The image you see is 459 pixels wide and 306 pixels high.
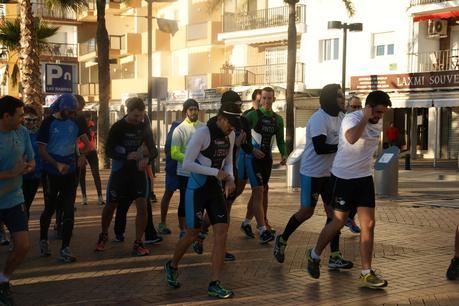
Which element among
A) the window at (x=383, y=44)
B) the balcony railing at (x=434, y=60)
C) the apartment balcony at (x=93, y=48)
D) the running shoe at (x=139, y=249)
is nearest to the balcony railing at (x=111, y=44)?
the apartment balcony at (x=93, y=48)

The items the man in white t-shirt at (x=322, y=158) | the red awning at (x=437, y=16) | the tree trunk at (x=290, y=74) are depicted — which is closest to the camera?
the man in white t-shirt at (x=322, y=158)

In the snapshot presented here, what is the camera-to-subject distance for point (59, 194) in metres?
7.65

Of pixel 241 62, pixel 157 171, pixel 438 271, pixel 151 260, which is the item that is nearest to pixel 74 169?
pixel 151 260

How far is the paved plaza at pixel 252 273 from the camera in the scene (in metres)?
5.94

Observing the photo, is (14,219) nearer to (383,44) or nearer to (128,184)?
(128,184)

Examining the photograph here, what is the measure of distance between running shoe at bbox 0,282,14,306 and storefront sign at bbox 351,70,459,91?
23.4 meters

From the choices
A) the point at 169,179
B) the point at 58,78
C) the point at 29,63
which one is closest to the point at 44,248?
the point at 169,179

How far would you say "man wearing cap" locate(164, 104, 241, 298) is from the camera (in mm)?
5875

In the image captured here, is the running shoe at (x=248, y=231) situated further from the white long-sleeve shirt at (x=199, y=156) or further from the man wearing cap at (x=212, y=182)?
the white long-sleeve shirt at (x=199, y=156)

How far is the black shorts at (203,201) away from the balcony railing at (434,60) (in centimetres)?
2433

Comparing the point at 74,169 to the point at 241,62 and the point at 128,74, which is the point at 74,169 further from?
the point at 128,74

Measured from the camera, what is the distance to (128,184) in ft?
25.7

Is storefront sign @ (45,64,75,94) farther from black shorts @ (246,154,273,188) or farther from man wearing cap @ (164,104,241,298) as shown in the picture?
man wearing cap @ (164,104,241,298)

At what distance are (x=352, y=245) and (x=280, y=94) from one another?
21392mm
